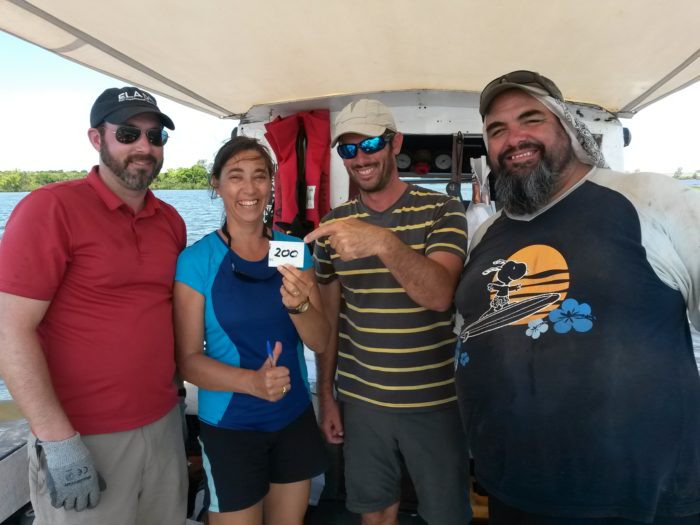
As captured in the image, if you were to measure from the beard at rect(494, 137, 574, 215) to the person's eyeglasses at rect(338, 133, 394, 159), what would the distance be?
600mm

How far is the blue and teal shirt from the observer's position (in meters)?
1.80

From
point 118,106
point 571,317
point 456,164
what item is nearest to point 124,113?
point 118,106

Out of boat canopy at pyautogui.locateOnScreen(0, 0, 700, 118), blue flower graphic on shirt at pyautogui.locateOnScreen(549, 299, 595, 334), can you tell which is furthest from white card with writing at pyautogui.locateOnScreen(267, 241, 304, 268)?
boat canopy at pyautogui.locateOnScreen(0, 0, 700, 118)

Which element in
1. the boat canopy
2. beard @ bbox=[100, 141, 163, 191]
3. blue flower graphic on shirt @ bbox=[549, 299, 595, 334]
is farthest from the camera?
the boat canopy

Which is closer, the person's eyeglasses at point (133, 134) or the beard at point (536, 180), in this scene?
the beard at point (536, 180)

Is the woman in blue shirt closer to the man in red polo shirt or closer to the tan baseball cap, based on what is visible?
the man in red polo shirt

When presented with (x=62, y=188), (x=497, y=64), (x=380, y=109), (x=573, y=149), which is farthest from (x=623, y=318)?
(x=497, y=64)

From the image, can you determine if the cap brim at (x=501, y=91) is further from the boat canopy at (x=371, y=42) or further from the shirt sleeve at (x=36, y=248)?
the shirt sleeve at (x=36, y=248)

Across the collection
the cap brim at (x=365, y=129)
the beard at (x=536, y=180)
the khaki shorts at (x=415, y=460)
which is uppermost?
the cap brim at (x=365, y=129)

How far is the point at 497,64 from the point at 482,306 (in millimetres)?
2210

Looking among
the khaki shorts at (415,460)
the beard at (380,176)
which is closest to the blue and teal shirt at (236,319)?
the khaki shorts at (415,460)

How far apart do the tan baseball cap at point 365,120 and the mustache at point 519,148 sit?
1.81 ft

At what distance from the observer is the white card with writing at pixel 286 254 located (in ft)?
5.53

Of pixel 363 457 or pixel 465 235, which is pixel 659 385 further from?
pixel 363 457
